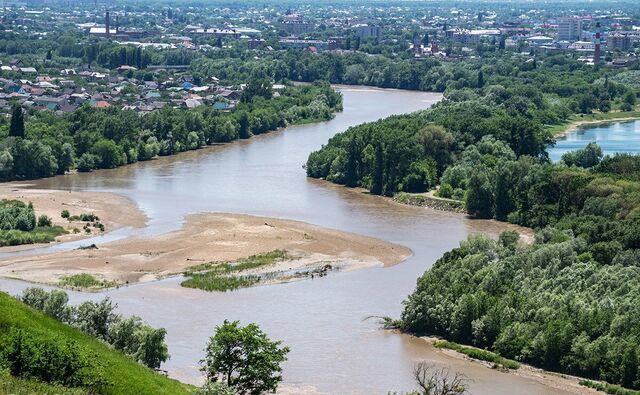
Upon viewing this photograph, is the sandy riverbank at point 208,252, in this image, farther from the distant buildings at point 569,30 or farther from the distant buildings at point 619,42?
the distant buildings at point 569,30

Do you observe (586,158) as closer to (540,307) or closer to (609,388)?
(540,307)

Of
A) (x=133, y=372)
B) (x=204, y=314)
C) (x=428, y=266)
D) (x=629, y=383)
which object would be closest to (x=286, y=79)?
(x=428, y=266)

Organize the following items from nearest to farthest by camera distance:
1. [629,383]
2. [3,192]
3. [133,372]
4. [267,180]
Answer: [133,372] < [629,383] < [3,192] < [267,180]

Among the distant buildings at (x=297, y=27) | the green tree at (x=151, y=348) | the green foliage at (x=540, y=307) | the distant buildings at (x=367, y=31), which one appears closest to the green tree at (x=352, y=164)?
the green foliage at (x=540, y=307)

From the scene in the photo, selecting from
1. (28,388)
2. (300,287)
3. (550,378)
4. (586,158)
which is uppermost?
(28,388)

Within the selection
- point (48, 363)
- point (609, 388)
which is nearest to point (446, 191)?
point (609, 388)

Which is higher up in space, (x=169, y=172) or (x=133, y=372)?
(x=133, y=372)

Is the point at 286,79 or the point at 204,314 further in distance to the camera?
the point at 286,79

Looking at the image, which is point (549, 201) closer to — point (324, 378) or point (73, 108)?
point (324, 378)
